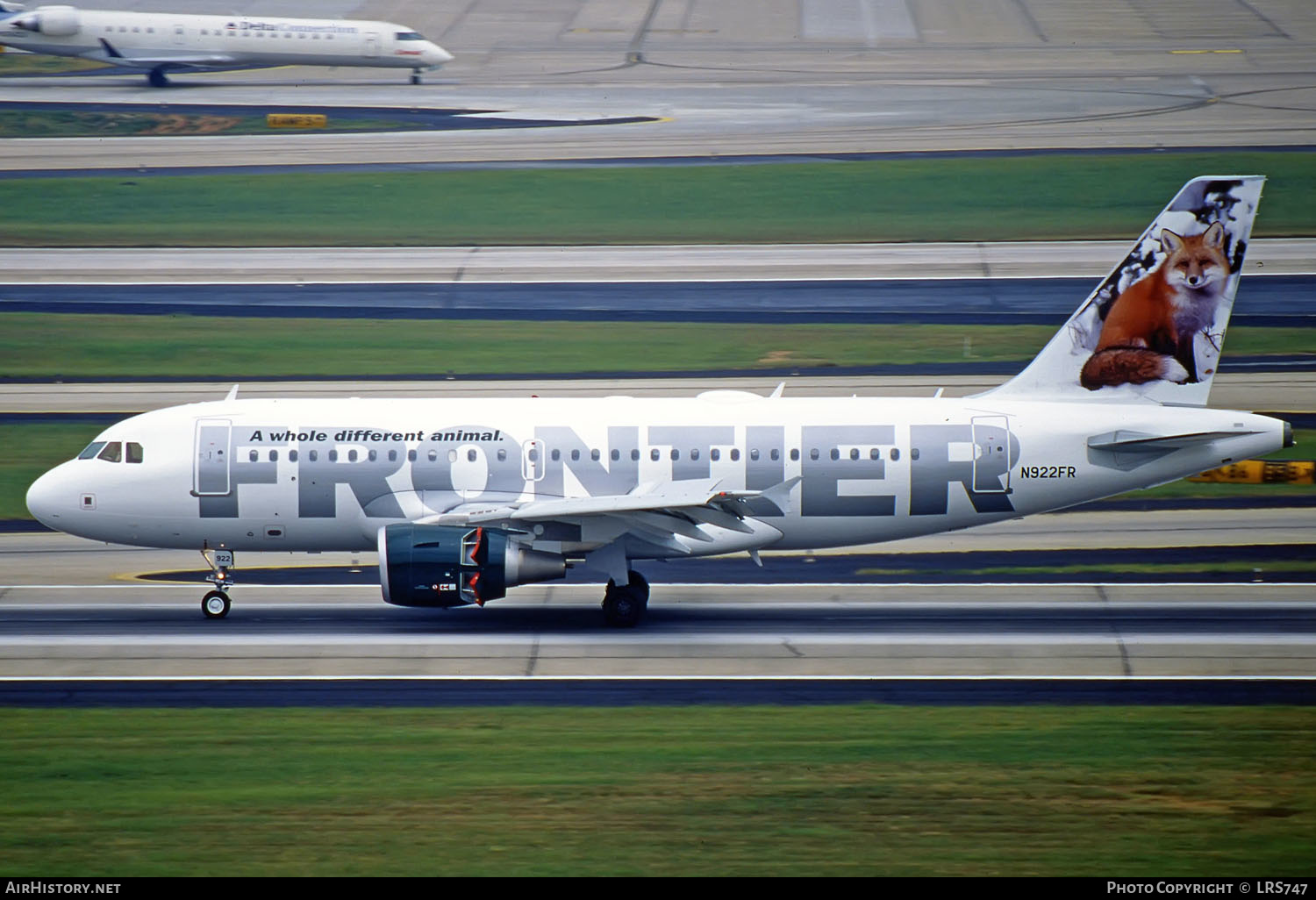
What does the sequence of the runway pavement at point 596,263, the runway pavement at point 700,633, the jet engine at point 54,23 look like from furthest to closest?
1. the jet engine at point 54,23
2. the runway pavement at point 596,263
3. the runway pavement at point 700,633

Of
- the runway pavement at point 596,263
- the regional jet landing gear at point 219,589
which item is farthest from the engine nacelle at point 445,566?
the runway pavement at point 596,263

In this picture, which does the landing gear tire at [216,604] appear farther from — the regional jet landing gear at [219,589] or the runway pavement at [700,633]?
the runway pavement at [700,633]

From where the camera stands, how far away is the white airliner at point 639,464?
30.7 meters

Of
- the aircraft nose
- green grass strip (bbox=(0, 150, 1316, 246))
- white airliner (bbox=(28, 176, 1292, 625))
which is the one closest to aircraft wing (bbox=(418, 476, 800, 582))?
white airliner (bbox=(28, 176, 1292, 625))

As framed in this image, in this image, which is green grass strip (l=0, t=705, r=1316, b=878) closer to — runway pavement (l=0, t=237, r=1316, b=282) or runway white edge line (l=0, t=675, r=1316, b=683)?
runway white edge line (l=0, t=675, r=1316, b=683)

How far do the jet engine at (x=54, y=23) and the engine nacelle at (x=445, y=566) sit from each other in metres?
69.1

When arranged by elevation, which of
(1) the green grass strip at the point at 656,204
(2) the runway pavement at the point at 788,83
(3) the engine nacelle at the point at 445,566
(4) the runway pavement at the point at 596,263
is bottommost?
(3) the engine nacelle at the point at 445,566

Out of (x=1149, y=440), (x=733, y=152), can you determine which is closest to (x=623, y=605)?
(x=1149, y=440)

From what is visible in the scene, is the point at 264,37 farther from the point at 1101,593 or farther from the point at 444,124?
the point at 1101,593

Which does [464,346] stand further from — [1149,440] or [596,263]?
[1149,440]

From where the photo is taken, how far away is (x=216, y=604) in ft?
103

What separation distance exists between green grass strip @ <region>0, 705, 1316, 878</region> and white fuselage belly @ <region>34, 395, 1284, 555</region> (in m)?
6.29

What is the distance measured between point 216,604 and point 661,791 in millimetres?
13109

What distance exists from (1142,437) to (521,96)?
61.1 m
